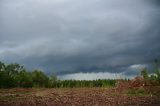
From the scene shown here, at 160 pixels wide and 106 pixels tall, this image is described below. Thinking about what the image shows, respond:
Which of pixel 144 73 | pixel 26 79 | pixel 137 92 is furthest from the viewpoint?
pixel 26 79

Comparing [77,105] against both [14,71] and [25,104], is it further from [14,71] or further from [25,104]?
[14,71]

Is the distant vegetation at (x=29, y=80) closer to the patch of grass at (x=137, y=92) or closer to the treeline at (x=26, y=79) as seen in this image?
the treeline at (x=26, y=79)

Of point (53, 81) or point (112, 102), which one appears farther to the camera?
point (53, 81)

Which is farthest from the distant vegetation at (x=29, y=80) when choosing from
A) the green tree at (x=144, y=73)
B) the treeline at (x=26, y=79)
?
the green tree at (x=144, y=73)

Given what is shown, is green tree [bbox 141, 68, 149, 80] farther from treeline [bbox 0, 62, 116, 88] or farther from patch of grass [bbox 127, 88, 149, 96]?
treeline [bbox 0, 62, 116, 88]

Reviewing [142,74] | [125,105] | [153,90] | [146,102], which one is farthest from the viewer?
[142,74]

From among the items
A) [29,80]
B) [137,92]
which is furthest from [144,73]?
[29,80]

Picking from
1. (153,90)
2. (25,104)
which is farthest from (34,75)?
(25,104)

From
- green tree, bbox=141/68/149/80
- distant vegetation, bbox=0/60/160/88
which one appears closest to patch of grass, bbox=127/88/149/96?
green tree, bbox=141/68/149/80

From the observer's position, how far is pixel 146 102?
38.5 ft

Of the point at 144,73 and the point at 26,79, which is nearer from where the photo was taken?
the point at 144,73

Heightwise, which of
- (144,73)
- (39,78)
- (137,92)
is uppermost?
(39,78)

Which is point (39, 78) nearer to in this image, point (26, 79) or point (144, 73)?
point (26, 79)

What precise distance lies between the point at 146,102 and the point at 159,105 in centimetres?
72
